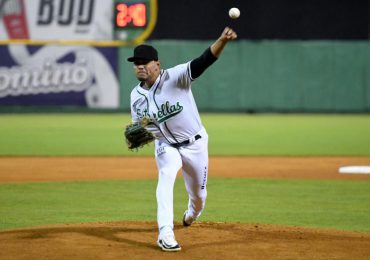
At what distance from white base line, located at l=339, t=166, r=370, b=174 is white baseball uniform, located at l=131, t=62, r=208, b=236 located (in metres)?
5.44

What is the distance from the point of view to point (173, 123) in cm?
605

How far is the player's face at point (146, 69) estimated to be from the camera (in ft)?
19.2

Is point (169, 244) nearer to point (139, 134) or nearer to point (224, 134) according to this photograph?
point (139, 134)

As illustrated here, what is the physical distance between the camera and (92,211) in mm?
8023

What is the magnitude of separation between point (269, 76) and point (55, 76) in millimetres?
6076

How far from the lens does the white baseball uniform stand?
592cm

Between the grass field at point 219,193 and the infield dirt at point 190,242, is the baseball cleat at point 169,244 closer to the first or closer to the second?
the infield dirt at point 190,242

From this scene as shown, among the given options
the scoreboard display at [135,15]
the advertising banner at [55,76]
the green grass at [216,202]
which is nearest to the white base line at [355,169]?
the green grass at [216,202]

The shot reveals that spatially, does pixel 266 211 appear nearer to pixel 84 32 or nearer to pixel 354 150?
pixel 354 150

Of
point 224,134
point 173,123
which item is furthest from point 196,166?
point 224,134

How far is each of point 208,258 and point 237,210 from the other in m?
2.73

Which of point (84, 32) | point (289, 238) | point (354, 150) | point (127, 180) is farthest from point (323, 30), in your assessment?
point (289, 238)

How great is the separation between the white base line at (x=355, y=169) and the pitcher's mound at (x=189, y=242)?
4.63 meters

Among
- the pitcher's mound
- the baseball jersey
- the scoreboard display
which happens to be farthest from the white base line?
the scoreboard display
